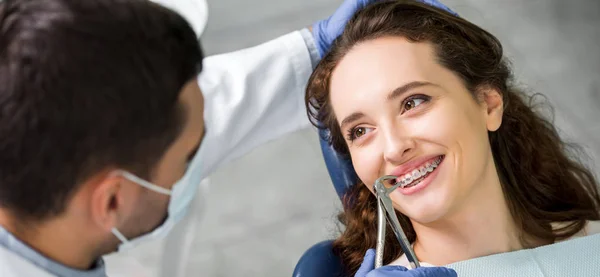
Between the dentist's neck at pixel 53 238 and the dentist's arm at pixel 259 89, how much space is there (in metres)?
0.54

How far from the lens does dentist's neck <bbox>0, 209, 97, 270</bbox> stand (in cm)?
110

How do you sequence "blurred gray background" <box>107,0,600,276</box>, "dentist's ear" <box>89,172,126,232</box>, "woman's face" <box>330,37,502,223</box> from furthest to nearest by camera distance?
"blurred gray background" <box>107,0,600,276</box> < "woman's face" <box>330,37,502,223</box> < "dentist's ear" <box>89,172,126,232</box>

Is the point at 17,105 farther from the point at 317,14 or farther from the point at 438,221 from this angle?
the point at 317,14

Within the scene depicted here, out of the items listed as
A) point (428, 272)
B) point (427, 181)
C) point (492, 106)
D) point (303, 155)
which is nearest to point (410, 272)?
point (428, 272)

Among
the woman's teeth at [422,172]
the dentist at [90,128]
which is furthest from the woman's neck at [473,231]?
the dentist at [90,128]

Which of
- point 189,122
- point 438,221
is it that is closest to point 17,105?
point 189,122

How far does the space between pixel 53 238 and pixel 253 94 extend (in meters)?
0.73

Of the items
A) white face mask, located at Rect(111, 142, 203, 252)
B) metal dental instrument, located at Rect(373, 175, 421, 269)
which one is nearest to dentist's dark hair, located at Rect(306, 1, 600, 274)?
metal dental instrument, located at Rect(373, 175, 421, 269)

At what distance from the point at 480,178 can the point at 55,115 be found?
90cm

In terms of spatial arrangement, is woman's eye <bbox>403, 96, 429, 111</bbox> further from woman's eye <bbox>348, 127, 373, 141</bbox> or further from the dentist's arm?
the dentist's arm

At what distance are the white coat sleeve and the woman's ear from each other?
16.9 inches

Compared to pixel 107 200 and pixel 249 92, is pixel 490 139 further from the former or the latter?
pixel 107 200

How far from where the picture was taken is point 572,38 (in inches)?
118

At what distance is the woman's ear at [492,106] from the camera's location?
1584mm
